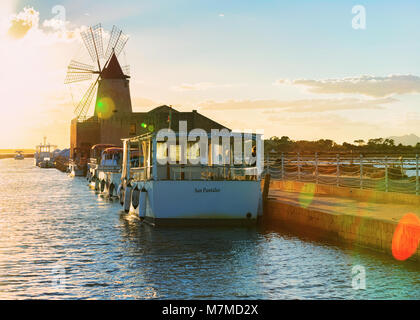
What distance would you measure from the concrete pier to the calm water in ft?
1.46

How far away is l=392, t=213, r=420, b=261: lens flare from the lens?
43.5 feet

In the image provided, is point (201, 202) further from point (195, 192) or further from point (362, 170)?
point (362, 170)

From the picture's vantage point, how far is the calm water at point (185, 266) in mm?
11859

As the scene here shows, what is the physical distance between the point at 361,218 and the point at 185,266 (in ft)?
17.1

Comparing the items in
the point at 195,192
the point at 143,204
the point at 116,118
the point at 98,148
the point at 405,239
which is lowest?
the point at 405,239

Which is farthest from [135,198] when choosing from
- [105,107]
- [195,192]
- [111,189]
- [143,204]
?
[105,107]

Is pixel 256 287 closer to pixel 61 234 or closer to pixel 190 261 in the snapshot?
Answer: pixel 190 261

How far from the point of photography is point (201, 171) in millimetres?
22594

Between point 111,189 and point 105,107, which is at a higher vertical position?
point 105,107

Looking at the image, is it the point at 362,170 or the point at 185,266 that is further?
the point at 362,170

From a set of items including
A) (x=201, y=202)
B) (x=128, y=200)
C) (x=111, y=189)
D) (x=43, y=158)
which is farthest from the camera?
(x=43, y=158)

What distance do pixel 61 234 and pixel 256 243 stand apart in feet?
24.5

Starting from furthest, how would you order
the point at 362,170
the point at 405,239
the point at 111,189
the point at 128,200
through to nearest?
the point at 111,189 → the point at 362,170 → the point at 128,200 → the point at 405,239

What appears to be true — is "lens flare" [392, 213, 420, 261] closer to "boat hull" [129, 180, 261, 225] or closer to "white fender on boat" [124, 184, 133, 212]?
"boat hull" [129, 180, 261, 225]
